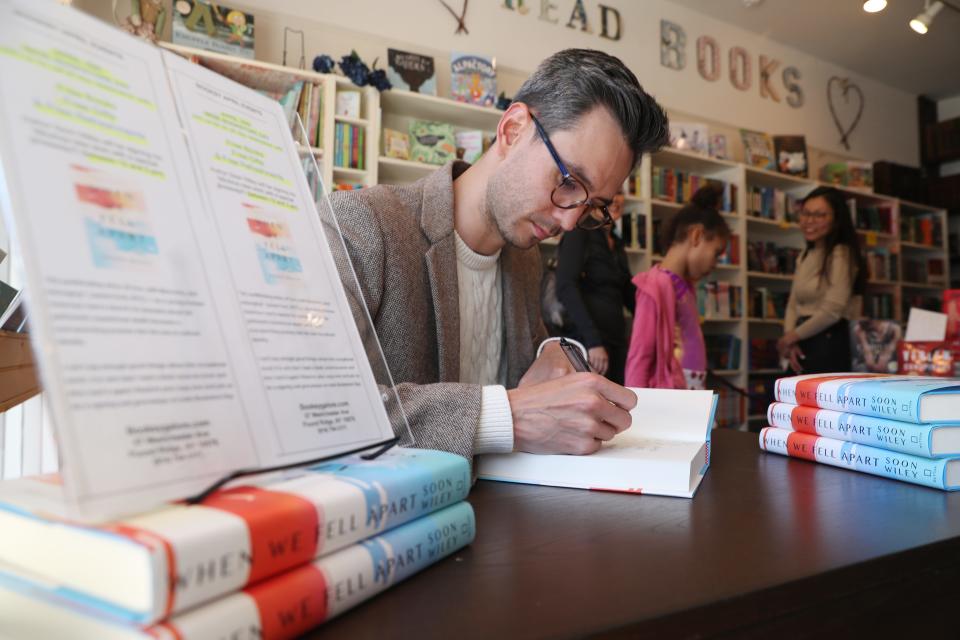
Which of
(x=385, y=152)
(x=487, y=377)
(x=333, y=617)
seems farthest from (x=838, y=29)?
(x=333, y=617)

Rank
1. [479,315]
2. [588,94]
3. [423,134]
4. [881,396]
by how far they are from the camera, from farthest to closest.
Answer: [423,134] → [479,315] → [588,94] → [881,396]

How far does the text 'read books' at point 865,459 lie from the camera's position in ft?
2.39

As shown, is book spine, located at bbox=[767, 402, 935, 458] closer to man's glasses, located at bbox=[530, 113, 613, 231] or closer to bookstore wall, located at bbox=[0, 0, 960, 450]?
man's glasses, located at bbox=[530, 113, 613, 231]

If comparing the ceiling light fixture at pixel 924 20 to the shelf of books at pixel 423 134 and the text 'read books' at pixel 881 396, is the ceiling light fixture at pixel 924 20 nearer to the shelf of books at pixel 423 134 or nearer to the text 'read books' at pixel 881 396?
the shelf of books at pixel 423 134

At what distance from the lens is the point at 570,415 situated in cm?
75

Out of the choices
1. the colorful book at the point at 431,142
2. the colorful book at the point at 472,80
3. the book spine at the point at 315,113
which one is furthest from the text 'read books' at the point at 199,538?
the colorful book at the point at 472,80

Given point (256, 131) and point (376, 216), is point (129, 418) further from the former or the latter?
point (376, 216)

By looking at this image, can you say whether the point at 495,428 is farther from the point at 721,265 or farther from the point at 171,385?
the point at 721,265

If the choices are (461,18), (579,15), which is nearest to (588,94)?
(461,18)

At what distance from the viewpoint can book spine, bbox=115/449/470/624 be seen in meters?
0.27

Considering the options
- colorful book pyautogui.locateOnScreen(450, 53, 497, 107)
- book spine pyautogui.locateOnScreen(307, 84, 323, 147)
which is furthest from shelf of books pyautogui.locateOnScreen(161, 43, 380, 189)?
colorful book pyautogui.locateOnScreen(450, 53, 497, 107)

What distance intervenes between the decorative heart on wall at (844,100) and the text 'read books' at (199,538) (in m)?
6.84

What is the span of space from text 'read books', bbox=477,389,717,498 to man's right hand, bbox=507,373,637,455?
2 cm

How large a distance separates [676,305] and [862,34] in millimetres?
4284
